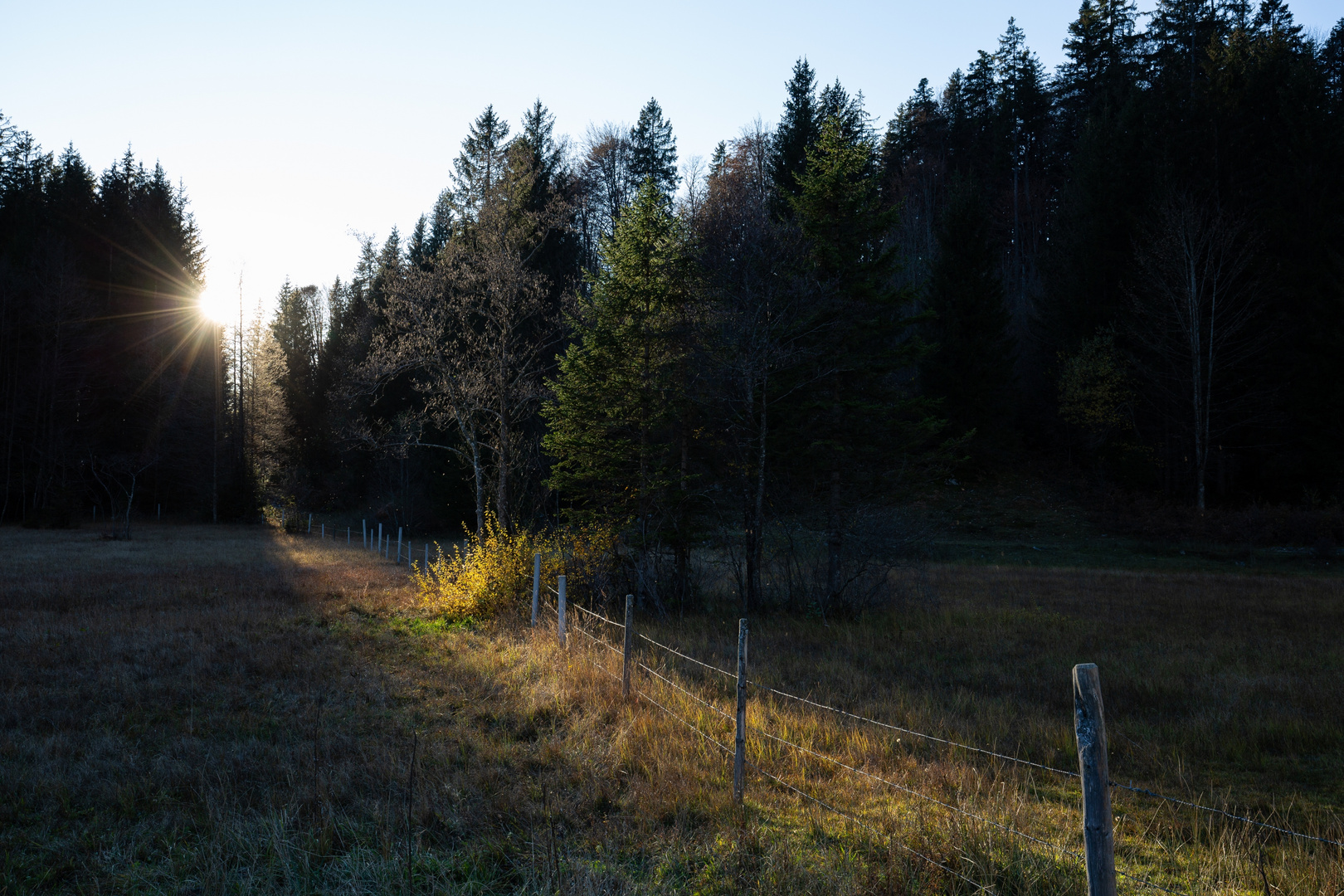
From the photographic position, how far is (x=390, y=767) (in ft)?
19.5

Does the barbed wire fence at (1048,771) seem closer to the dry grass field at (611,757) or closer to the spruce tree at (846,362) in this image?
the dry grass field at (611,757)

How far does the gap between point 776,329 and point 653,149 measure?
28116 millimetres

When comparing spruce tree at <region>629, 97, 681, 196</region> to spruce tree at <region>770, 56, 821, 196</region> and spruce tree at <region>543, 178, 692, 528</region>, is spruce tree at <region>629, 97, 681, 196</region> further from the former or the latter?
spruce tree at <region>543, 178, 692, 528</region>

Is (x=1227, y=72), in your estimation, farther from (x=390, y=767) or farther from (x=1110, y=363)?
(x=390, y=767)

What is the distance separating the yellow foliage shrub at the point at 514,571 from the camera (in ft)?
46.5

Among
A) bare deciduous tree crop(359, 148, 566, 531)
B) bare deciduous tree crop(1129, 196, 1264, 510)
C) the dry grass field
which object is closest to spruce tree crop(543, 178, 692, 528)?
the dry grass field

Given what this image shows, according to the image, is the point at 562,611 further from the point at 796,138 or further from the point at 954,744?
the point at 796,138

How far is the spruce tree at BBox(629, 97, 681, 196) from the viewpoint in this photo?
39.0m

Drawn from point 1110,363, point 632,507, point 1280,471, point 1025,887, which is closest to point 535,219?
point 632,507

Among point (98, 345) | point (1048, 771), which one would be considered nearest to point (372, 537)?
point (98, 345)

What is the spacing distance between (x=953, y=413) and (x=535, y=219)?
23474 millimetres

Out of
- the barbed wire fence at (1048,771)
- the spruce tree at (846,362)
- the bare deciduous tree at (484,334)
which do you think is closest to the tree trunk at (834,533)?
the spruce tree at (846,362)

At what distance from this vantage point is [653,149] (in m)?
39.4

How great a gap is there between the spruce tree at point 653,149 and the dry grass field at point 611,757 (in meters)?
31.1
